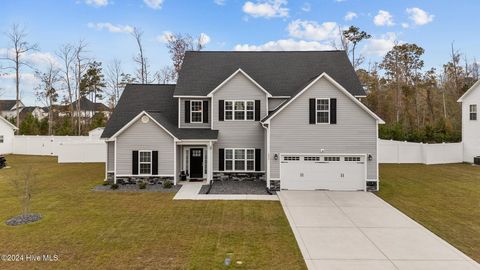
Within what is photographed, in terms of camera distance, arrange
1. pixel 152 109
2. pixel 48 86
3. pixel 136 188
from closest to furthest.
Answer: pixel 136 188
pixel 152 109
pixel 48 86

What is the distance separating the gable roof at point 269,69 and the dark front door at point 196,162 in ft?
12.0

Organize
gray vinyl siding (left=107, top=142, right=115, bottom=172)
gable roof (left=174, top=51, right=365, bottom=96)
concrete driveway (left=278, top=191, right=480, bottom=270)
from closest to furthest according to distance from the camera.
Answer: concrete driveway (left=278, top=191, right=480, bottom=270) < gray vinyl siding (left=107, top=142, right=115, bottom=172) < gable roof (left=174, top=51, right=365, bottom=96)

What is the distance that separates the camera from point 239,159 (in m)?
19.7

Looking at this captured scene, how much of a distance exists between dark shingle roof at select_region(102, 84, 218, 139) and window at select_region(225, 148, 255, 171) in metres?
1.71

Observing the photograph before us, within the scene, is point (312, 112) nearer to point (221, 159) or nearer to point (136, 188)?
point (221, 159)

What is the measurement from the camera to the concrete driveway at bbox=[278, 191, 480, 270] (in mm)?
8078

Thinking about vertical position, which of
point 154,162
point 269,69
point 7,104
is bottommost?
point 154,162

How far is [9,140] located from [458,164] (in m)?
44.2

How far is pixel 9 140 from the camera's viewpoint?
33.8m

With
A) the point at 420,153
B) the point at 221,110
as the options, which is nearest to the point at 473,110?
the point at 420,153

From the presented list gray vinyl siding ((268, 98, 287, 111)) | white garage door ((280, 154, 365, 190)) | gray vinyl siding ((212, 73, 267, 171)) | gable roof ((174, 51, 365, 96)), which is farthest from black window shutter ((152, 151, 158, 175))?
gray vinyl siding ((268, 98, 287, 111))

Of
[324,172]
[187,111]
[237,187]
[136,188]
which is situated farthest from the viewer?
[187,111]

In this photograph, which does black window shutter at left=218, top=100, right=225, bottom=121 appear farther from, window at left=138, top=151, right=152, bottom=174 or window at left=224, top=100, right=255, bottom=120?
window at left=138, top=151, right=152, bottom=174

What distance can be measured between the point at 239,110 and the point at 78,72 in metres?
30.7
